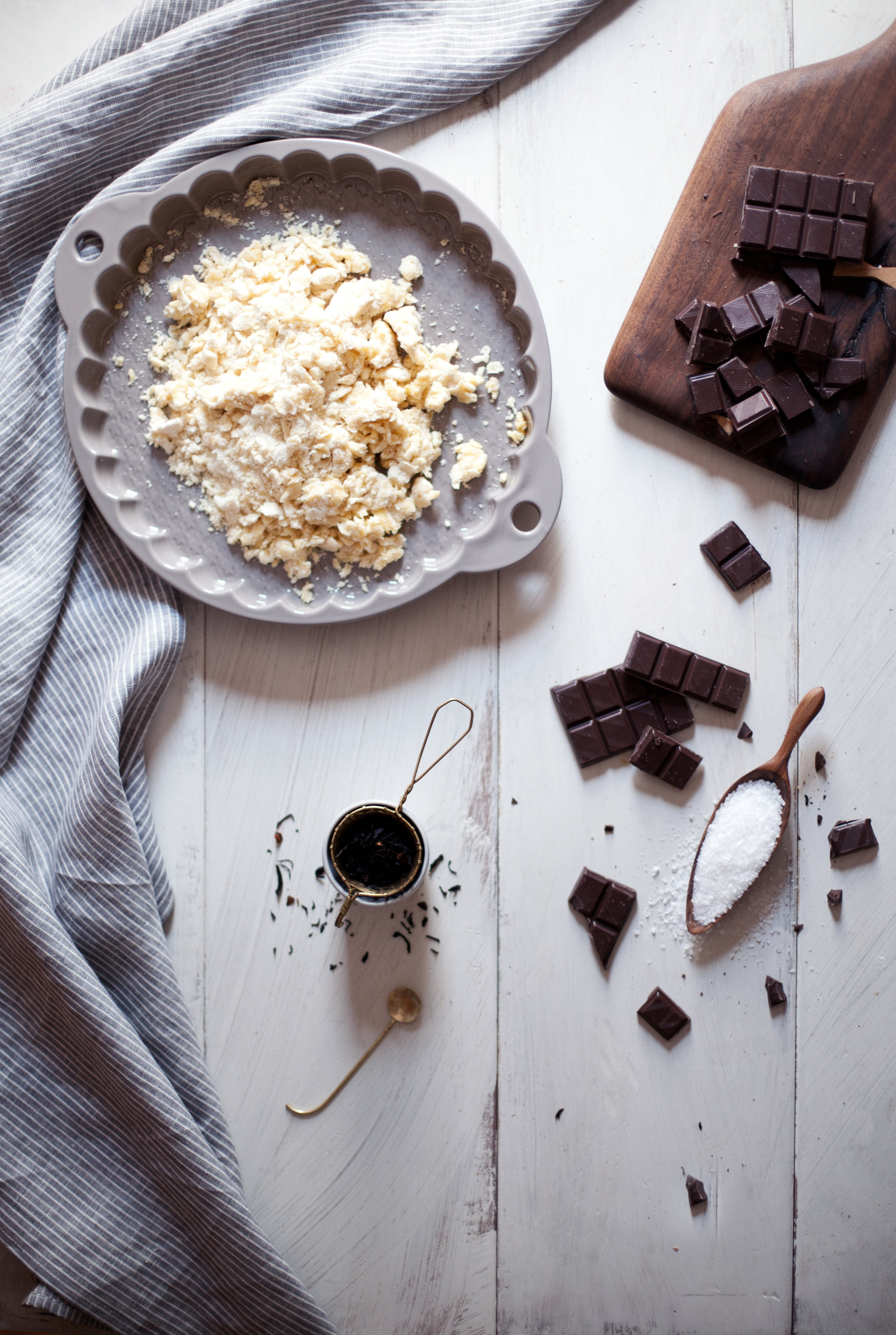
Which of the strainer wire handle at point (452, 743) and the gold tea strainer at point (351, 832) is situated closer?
the gold tea strainer at point (351, 832)

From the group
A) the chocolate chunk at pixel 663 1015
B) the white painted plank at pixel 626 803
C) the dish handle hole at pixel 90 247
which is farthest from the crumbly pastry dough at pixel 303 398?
the chocolate chunk at pixel 663 1015

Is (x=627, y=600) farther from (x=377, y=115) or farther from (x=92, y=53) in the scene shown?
(x=92, y=53)

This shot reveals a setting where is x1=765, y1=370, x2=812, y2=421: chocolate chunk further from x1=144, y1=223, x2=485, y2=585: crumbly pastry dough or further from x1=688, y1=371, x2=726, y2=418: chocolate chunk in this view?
x1=144, y1=223, x2=485, y2=585: crumbly pastry dough

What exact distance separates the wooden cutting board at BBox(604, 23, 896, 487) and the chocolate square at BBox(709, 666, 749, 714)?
0.34m

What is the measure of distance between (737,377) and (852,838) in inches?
30.9

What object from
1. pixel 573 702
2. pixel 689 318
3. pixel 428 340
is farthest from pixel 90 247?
pixel 573 702

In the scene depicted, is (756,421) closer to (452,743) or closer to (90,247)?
(452,743)

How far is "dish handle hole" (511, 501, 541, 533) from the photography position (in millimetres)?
1312

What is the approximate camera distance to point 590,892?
131 centimetres

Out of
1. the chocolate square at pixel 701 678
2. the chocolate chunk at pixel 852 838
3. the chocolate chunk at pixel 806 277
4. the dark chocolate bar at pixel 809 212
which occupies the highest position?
the dark chocolate bar at pixel 809 212

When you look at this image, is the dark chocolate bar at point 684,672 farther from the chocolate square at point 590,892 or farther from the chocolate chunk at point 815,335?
the chocolate chunk at point 815,335

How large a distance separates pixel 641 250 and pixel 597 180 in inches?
5.5

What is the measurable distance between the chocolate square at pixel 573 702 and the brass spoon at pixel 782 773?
272 millimetres

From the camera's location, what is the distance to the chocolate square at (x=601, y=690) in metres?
1.31
